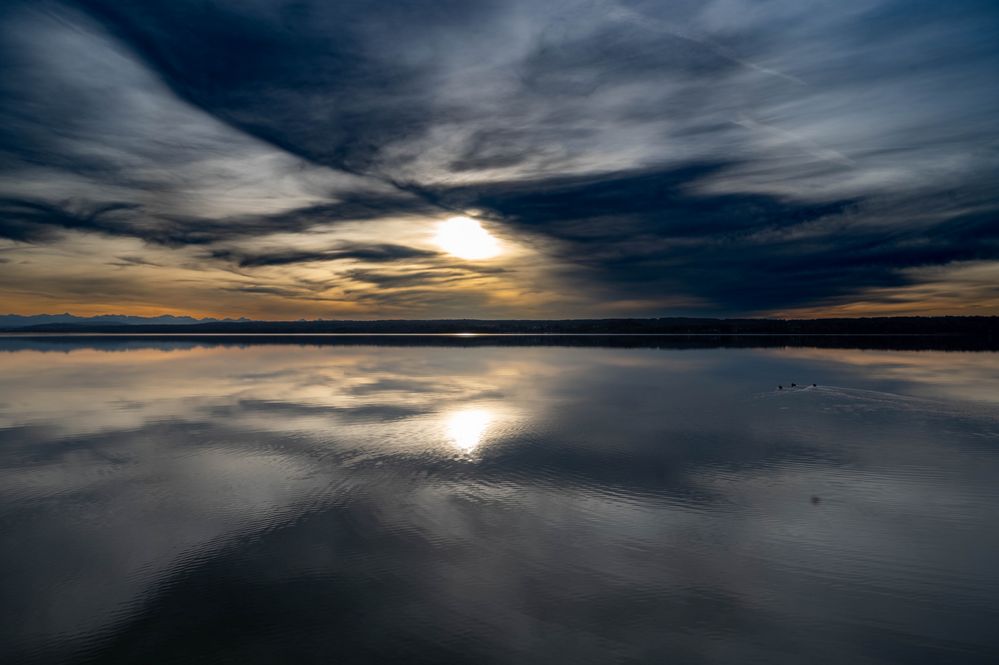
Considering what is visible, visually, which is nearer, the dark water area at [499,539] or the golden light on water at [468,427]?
the dark water area at [499,539]

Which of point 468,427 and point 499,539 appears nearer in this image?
point 499,539

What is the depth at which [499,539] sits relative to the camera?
26.1ft

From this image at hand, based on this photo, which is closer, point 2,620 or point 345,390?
point 2,620

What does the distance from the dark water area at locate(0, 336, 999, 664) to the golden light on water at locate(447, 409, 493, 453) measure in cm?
14

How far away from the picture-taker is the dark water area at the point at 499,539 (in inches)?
219

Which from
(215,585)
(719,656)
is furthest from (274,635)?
(719,656)

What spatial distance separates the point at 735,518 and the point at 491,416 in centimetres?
1035

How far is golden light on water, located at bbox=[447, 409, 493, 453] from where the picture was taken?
46.7 feet

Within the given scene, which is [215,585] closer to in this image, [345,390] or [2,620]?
[2,620]

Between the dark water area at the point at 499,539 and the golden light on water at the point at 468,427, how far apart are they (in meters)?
0.14

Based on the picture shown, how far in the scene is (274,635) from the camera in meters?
5.55

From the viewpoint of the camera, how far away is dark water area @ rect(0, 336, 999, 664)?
5555mm

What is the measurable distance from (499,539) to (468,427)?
845 cm

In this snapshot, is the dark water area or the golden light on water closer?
the dark water area
